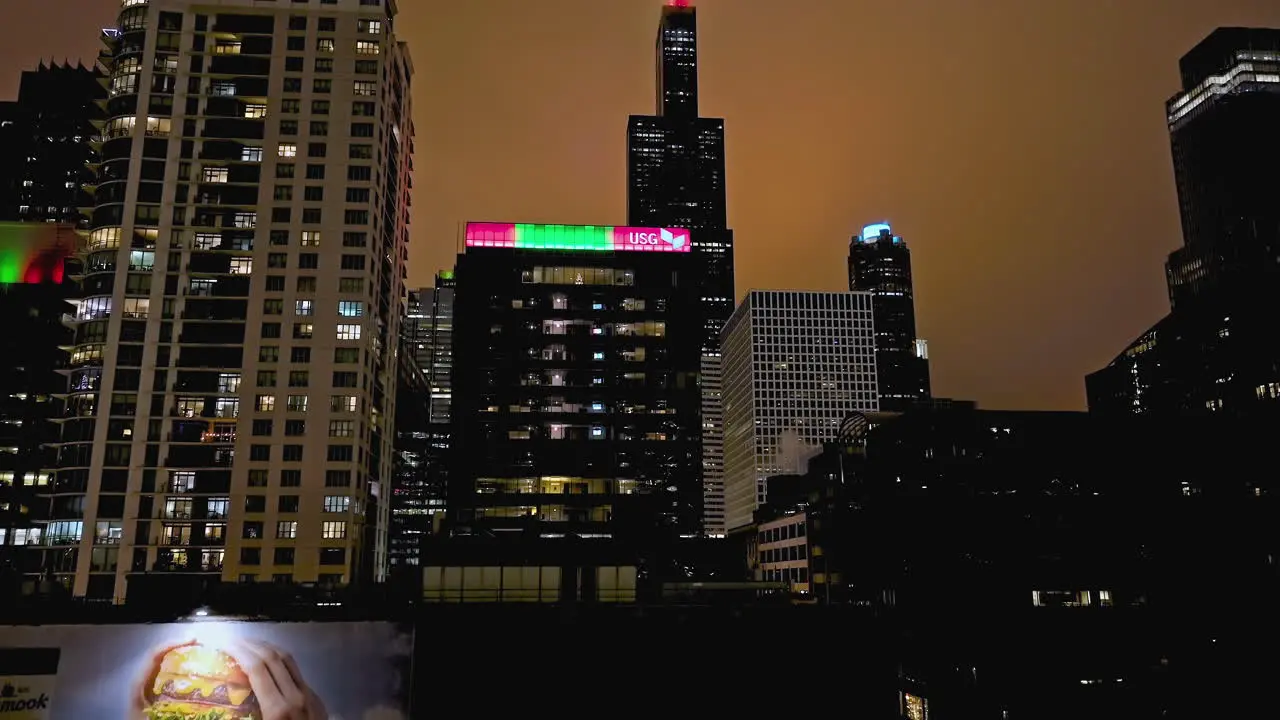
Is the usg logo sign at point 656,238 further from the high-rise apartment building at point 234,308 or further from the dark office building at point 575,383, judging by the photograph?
the high-rise apartment building at point 234,308

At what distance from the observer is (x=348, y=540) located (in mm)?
107312

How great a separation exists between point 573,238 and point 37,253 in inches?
3233

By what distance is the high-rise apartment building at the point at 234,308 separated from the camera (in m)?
105

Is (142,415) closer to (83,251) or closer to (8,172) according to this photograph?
(83,251)

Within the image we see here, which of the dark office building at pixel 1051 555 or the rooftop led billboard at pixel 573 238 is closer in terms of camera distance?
the dark office building at pixel 1051 555

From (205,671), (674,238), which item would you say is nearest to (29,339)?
(674,238)

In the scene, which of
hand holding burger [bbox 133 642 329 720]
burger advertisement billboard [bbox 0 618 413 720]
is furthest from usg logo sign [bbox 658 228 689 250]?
hand holding burger [bbox 133 642 329 720]

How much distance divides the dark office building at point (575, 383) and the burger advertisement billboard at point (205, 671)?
77305 millimetres

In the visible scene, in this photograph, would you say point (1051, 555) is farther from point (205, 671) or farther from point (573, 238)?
point (205, 671)

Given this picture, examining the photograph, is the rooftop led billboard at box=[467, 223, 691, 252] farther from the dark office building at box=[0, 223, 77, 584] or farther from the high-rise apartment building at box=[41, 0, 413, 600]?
the dark office building at box=[0, 223, 77, 584]

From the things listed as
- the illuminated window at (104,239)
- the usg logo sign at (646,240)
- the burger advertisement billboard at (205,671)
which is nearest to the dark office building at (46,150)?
the illuminated window at (104,239)

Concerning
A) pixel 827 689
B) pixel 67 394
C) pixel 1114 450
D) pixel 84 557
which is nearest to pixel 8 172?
pixel 67 394

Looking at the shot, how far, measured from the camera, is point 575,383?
126 m

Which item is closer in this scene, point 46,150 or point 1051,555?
point 1051,555
